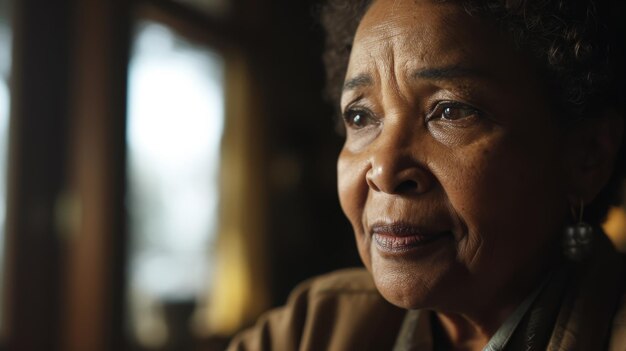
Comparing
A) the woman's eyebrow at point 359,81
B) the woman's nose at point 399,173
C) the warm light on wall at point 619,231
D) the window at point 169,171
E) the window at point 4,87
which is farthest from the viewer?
the window at point 169,171

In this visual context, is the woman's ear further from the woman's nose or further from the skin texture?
the woman's nose

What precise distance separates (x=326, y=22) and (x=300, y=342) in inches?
27.8

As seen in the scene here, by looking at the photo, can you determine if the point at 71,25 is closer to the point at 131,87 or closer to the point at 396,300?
the point at 131,87

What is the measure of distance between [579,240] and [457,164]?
284 millimetres

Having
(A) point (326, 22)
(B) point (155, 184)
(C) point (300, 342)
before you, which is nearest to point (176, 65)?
(B) point (155, 184)

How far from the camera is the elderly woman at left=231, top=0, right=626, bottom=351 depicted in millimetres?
933

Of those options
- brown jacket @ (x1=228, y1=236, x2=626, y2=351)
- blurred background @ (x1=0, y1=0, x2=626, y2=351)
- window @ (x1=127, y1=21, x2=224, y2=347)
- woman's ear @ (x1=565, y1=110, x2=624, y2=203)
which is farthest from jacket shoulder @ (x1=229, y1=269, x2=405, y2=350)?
window @ (x1=127, y1=21, x2=224, y2=347)

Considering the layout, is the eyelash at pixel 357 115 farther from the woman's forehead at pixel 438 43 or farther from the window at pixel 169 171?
the window at pixel 169 171

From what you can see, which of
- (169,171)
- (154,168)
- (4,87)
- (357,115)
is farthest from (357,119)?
(169,171)

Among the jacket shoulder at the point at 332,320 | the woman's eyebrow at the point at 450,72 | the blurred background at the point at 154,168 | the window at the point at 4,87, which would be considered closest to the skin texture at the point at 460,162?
the woman's eyebrow at the point at 450,72

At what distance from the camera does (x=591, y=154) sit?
3.38ft

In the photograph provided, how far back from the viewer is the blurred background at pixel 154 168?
7.89 feet

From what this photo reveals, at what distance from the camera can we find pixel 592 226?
1101 millimetres

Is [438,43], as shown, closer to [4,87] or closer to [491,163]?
[491,163]
